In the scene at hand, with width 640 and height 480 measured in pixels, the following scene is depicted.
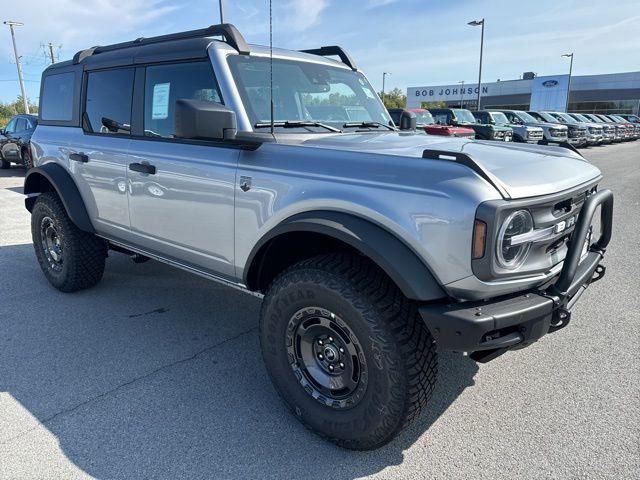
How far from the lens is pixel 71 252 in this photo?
14.4ft

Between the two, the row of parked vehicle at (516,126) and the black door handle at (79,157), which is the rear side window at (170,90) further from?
the row of parked vehicle at (516,126)

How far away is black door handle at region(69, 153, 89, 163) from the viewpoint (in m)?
4.05

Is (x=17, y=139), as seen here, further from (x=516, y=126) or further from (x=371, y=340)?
(x=516, y=126)

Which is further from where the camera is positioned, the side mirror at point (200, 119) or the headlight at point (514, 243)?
the side mirror at point (200, 119)

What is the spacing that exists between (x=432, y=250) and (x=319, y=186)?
2.23ft

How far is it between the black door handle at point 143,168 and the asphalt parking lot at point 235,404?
1270 mm

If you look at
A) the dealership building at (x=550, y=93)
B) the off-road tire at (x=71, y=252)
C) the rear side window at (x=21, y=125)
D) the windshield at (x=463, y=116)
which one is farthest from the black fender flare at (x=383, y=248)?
the dealership building at (x=550, y=93)

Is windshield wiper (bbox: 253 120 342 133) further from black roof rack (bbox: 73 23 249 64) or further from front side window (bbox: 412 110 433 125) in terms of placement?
front side window (bbox: 412 110 433 125)

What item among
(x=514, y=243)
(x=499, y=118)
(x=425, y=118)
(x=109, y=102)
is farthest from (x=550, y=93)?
(x=514, y=243)

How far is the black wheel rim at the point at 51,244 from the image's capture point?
464 centimetres

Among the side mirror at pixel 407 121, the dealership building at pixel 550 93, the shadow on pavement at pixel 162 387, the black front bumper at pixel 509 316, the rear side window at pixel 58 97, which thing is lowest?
the shadow on pavement at pixel 162 387

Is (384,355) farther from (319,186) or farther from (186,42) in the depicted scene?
(186,42)

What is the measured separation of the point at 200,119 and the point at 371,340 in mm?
1386

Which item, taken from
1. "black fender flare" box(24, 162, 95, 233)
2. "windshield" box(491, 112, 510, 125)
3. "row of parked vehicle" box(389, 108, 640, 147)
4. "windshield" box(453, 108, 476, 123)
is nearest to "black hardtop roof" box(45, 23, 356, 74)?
"black fender flare" box(24, 162, 95, 233)
